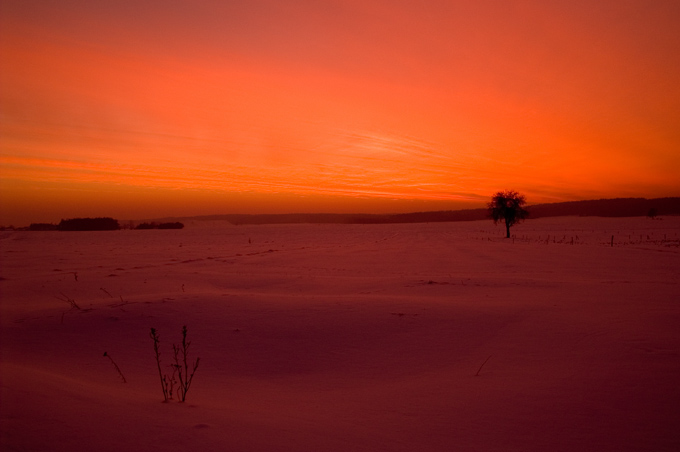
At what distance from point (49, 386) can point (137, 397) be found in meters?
0.70

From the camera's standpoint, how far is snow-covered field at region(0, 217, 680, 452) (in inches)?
128

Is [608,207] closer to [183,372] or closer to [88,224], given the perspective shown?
[88,224]

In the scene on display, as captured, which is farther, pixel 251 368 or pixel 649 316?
pixel 649 316

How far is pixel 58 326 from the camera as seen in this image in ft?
23.6

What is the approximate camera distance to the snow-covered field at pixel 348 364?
326 centimetres

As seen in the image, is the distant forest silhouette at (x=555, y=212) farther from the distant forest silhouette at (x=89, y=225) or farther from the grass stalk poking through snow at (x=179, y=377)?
the grass stalk poking through snow at (x=179, y=377)

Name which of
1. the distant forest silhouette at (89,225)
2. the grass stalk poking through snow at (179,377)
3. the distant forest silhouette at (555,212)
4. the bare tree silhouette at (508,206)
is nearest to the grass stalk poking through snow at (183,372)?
the grass stalk poking through snow at (179,377)

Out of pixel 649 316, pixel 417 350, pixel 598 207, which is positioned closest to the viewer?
pixel 417 350

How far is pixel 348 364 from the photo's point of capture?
5.96 metres

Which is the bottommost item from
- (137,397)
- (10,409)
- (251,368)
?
(251,368)

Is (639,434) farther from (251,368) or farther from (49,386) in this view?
(49,386)

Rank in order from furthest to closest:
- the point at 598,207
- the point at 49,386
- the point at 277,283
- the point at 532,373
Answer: the point at 598,207, the point at 277,283, the point at 532,373, the point at 49,386

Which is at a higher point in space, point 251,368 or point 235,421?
point 235,421

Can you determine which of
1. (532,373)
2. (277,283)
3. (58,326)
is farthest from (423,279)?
(58,326)
